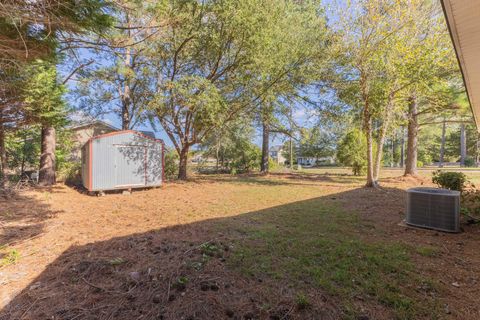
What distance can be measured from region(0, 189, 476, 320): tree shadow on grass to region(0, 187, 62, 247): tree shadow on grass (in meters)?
1.39

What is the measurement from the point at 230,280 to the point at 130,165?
6926 mm

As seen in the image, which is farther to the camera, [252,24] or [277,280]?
[252,24]

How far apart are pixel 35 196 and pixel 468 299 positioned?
374 inches

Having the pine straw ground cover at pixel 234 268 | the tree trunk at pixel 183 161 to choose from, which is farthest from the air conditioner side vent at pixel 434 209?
the tree trunk at pixel 183 161

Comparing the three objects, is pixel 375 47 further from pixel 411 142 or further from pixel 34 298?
pixel 34 298

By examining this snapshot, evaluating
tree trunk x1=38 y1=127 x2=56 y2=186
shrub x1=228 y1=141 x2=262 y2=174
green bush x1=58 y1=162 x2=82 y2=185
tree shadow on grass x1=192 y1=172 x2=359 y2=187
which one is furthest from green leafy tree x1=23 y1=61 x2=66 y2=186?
shrub x1=228 y1=141 x2=262 y2=174

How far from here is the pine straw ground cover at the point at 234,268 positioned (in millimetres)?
1945

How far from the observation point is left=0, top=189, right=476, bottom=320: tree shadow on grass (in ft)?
6.28

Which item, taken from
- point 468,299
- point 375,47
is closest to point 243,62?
point 375,47

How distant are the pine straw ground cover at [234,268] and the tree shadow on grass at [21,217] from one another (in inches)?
1.2

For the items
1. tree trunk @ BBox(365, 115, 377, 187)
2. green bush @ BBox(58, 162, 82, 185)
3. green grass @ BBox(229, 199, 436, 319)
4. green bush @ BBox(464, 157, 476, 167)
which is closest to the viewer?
green grass @ BBox(229, 199, 436, 319)

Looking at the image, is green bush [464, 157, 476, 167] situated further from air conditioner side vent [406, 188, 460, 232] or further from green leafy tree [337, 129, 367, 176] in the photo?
air conditioner side vent [406, 188, 460, 232]

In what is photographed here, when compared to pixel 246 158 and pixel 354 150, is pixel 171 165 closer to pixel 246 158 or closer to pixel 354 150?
pixel 246 158

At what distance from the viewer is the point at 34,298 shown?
2.08m
